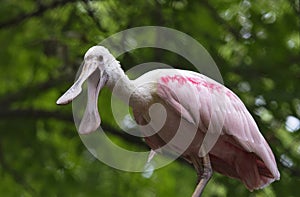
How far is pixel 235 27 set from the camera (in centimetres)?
530

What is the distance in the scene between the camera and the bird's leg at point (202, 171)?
105 inches

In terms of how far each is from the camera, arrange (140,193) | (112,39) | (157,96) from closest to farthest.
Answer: (157,96) → (112,39) → (140,193)

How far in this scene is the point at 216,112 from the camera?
2.68 metres

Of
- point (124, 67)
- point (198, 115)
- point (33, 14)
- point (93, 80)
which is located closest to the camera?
point (93, 80)

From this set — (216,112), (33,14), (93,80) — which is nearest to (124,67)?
(33,14)

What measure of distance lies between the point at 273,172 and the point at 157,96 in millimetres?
438

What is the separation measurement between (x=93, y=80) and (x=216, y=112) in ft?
1.46

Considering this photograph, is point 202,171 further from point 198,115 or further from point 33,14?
point 33,14

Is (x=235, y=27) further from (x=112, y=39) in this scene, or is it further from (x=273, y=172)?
(x=273, y=172)

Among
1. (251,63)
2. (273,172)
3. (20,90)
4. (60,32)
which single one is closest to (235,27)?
(251,63)

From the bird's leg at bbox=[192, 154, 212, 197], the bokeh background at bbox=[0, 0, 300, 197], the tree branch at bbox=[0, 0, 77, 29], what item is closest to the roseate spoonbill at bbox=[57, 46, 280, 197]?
the bird's leg at bbox=[192, 154, 212, 197]

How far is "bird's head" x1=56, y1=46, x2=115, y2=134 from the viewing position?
7.81ft

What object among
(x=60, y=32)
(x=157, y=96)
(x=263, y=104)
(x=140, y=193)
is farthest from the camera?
(x=140, y=193)

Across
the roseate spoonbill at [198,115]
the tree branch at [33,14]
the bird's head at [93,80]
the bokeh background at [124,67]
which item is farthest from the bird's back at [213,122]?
the tree branch at [33,14]
